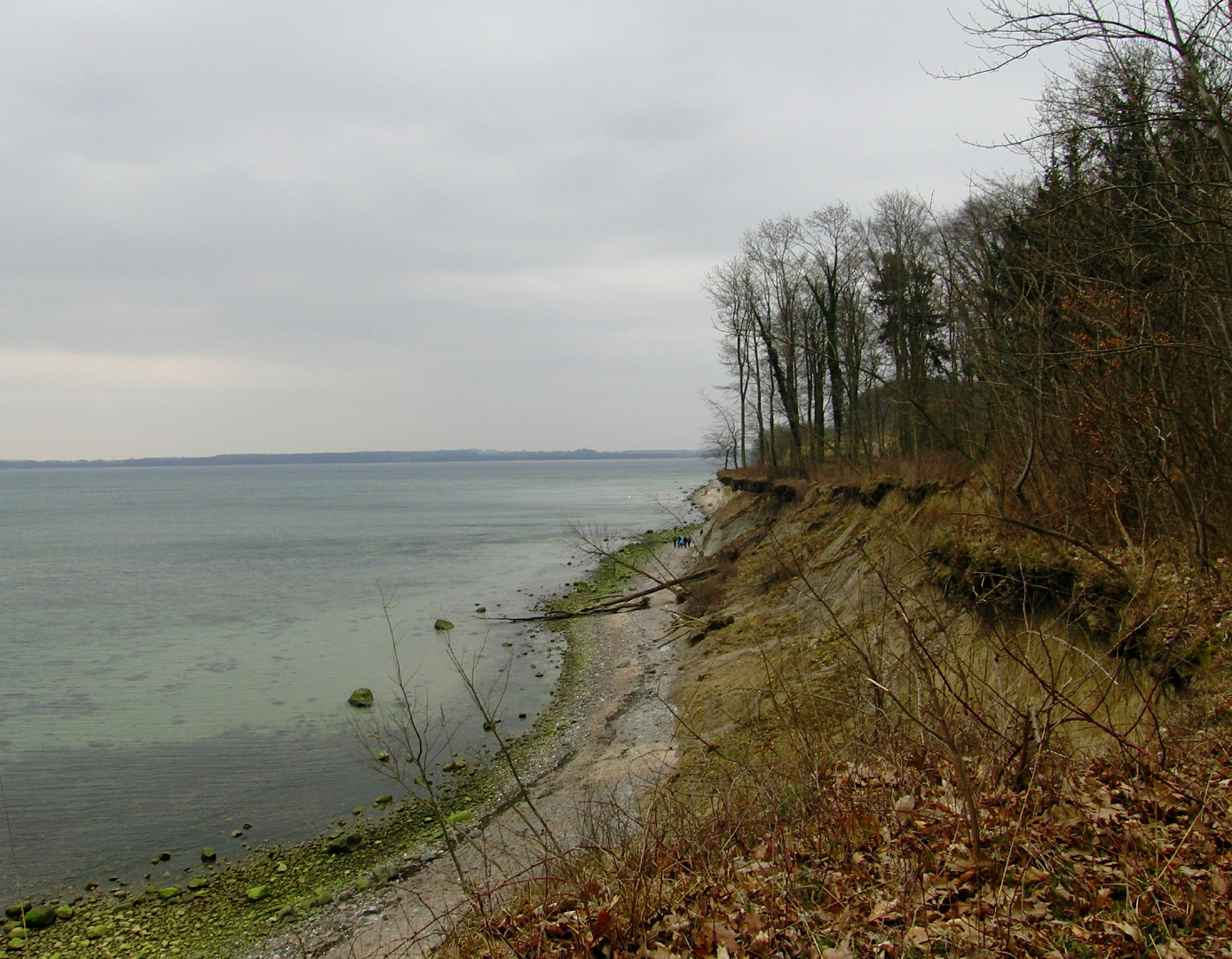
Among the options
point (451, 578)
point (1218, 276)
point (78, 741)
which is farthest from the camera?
point (451, 578)

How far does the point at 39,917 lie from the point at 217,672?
44.7ft

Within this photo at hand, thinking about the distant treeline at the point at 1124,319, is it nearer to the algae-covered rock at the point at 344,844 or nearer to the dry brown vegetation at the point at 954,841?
the dry brown vegetation at the point at 954,841

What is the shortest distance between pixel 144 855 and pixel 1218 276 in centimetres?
1661

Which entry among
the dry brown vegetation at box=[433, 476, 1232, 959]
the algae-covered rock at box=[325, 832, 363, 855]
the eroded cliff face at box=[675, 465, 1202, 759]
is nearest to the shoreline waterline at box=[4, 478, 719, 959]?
the algae-covered rock at box=[325, 832, 363, 855]

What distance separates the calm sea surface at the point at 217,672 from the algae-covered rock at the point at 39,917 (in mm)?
1045

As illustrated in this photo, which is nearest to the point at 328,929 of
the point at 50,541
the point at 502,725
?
the point at 502,725

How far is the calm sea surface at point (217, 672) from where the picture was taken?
1384 centimetres

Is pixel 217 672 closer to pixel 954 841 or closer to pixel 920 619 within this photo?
pixel 920 619

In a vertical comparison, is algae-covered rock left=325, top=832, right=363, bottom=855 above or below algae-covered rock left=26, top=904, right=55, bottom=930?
below

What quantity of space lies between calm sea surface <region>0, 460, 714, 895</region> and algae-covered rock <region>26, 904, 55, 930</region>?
3.43 ft

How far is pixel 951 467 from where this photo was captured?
62.0ft

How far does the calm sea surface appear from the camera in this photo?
1384cm

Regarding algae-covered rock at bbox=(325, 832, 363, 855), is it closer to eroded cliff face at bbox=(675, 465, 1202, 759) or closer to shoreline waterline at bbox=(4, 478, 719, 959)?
shoreline waterline at bbox=(4, 478, 719, 959)

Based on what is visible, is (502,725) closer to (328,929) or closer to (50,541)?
(328,929)
